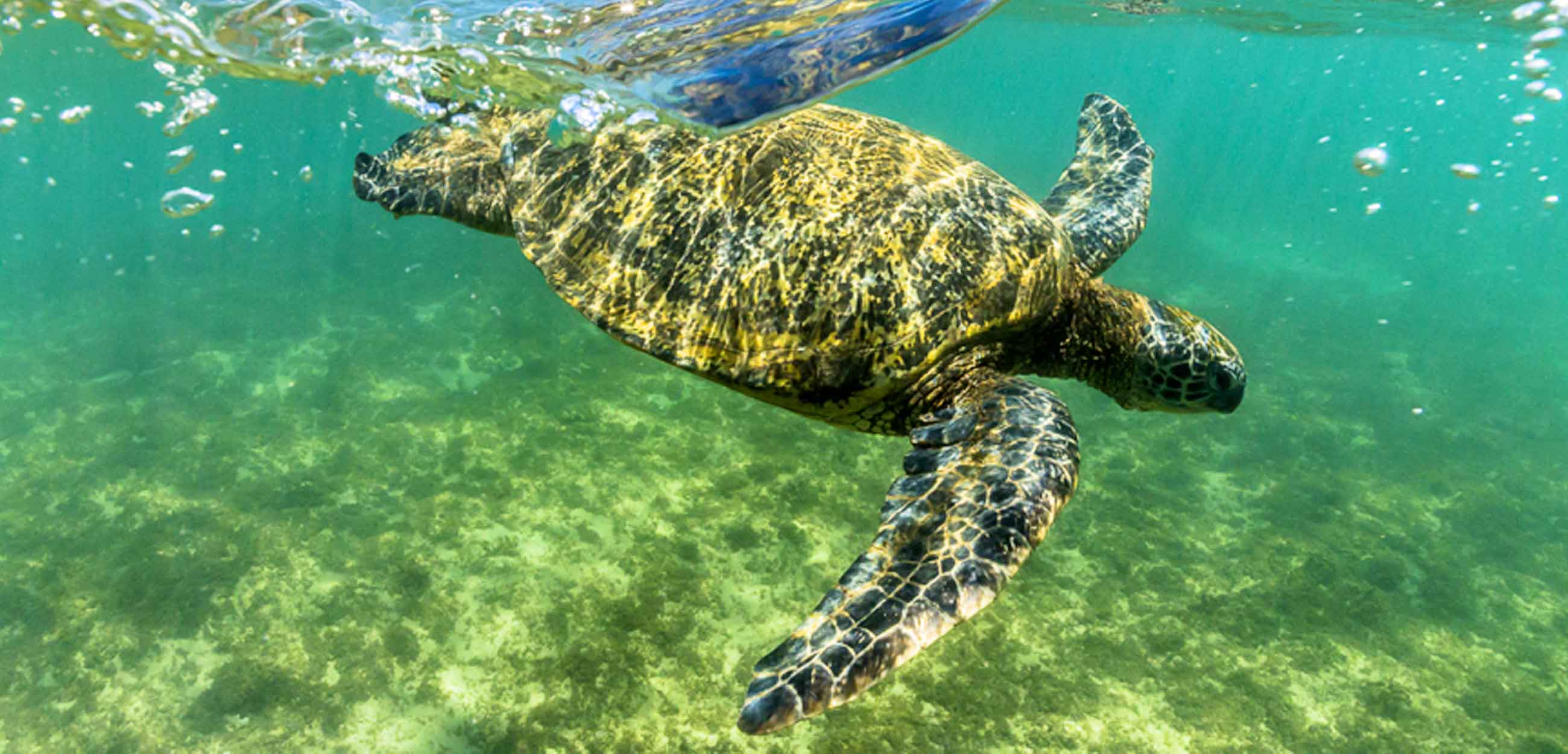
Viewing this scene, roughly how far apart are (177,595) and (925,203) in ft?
21.5

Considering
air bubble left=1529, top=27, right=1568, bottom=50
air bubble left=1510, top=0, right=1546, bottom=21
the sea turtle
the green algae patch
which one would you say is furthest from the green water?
air bubble left=1529, top=27, right=1568, bottom=50

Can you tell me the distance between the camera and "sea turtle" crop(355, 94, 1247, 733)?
3049 millimetres

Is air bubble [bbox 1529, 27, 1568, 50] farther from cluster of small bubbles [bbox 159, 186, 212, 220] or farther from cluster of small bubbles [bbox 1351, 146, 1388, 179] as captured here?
cluster of small bubbles [bbox 159, 186, 212, 220]

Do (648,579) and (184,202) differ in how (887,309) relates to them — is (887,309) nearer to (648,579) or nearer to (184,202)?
(648,579)

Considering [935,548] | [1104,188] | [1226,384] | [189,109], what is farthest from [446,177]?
[1226,384]

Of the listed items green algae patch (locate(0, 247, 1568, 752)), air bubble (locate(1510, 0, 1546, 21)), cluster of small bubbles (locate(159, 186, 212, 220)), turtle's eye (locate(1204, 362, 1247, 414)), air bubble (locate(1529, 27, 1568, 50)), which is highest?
air bubble (locate(1510, 0, 1546, 21))

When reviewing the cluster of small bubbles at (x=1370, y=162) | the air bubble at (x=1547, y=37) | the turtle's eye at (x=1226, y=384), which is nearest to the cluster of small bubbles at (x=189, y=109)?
the turtle's eye at (x=1226, y=384)

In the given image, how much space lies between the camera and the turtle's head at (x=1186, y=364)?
4031 mm

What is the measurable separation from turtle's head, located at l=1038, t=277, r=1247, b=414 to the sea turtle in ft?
0.04

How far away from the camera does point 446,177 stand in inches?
203

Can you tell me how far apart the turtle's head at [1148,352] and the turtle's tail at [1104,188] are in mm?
572

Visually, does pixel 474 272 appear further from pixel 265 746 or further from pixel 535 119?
pixel 265 746

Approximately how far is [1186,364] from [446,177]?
5060mm

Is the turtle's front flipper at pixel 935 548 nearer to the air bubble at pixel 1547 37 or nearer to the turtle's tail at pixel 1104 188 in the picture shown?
the turtle's tail at pixel 1104 188
